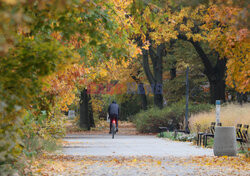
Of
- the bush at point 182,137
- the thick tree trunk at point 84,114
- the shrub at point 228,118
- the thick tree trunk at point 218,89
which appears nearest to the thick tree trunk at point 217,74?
the thick tree trunk at point 218,89

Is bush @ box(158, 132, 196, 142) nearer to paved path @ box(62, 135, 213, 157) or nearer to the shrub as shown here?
the shrub

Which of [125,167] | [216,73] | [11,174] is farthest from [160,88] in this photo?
[11,174]

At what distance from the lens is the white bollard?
15281 mm

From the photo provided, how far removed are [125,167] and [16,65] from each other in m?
6.38

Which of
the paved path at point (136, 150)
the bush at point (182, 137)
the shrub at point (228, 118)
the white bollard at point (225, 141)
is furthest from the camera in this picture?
the bush at point (182, 137)

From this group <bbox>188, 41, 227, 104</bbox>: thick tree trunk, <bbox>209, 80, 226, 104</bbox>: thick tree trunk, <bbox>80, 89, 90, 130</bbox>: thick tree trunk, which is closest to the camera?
<bbox>188, 41, 227, 104</bbox>: thick tree trunk

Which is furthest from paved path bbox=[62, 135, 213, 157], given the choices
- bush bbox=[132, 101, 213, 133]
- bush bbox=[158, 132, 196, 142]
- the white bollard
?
bush bbox=[132, 101, 213, 133]

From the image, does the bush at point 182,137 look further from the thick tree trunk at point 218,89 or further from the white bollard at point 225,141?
the white bollard at point 225,141

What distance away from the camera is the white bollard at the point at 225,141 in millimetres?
15281

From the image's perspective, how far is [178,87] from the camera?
4431 cm

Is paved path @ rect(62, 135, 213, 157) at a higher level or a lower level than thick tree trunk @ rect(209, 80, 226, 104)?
lower

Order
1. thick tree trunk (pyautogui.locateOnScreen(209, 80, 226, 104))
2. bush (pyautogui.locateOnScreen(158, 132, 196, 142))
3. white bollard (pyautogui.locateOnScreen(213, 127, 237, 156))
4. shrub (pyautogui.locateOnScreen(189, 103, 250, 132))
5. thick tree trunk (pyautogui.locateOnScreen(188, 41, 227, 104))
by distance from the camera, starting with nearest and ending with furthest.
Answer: white bollard (pyautogui.locateOnScreen(213, 127, 237, 156)) → shrub (pyautogui.locateOnScreen(189, 103, 250, 132)) → bush (pyautogui.locateOnScreen(158, 132, 196, 142)) → thick tree trunk (pyautogui.locateOnScreen(188, 41, 227, 104)) → thick tree trunk (pyautogui.locateOnScreen(209, 80, 226, 104))

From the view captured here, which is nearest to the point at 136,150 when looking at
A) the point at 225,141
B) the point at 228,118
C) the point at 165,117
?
the point at 225,141

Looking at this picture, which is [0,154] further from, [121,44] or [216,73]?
[216,73]
